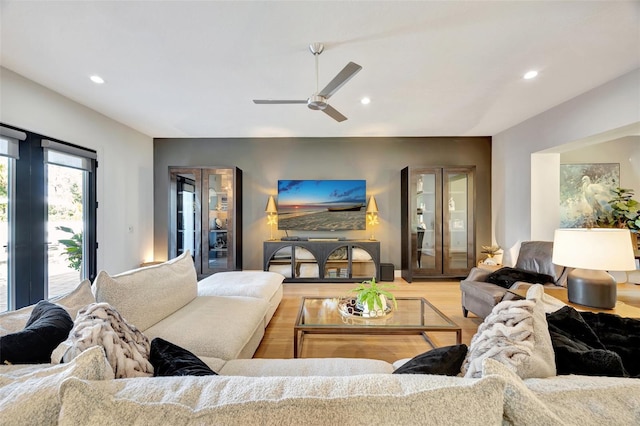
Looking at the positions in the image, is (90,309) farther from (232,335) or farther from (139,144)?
(139,144)

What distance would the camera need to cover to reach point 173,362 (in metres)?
0.94

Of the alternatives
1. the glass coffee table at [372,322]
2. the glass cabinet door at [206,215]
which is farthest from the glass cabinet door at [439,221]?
the glass cabinet door at [206,215]

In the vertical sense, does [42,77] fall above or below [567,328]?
above

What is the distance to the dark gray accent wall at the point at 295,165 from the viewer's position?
4.73m

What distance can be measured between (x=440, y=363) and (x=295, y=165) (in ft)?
13.7

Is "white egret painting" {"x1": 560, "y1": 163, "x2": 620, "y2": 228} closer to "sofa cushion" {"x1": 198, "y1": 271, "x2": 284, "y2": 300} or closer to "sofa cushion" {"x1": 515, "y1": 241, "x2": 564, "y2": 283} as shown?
"sofa cushion" {"x1": 515, "y1": 241, "x2": 564, "y2": 283}

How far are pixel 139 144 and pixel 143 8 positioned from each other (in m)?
3.31

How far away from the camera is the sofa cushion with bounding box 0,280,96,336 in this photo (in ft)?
3.42

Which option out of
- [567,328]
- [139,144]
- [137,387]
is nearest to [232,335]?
[137,387]

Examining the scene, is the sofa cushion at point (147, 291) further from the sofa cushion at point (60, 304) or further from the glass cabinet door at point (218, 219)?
the glass cabinet door at point (218, 219)

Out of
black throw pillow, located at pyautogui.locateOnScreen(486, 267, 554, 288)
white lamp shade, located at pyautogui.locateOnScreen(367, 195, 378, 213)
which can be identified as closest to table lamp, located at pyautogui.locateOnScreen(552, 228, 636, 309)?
black throw pillow, located at pyautogui.locateOnScreen(486, 267, 554, 288)

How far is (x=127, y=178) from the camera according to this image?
13.5 feet

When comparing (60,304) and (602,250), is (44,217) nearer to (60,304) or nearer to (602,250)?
(60,304)

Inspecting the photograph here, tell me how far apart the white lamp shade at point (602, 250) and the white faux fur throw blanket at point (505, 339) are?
49.6 inches
